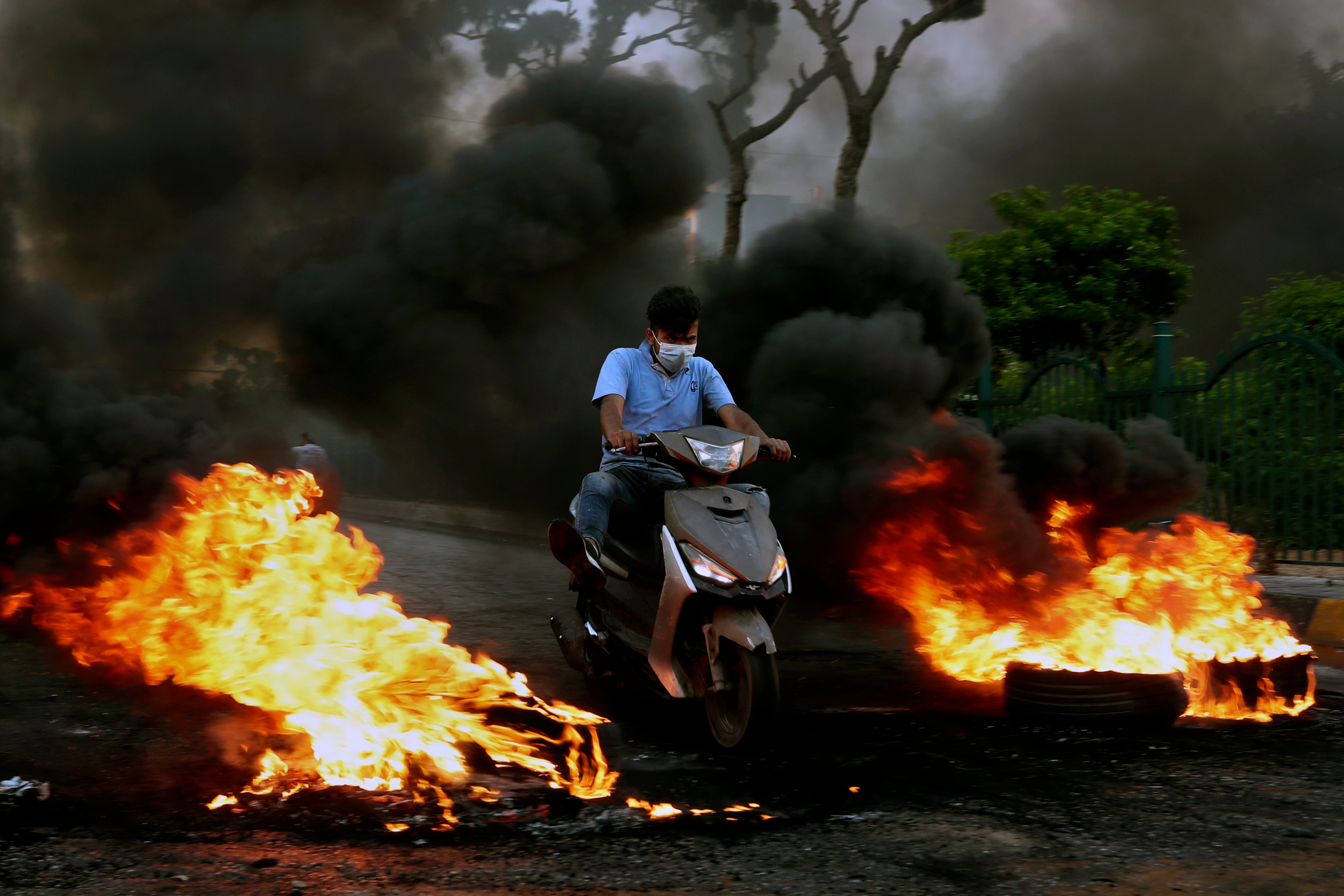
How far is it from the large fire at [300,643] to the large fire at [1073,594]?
2194 millimetres

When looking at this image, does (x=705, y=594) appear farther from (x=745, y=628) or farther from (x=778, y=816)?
(x=778, y=816)

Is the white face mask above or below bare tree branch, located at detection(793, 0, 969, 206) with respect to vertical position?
below

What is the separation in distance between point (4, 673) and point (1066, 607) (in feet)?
16.9

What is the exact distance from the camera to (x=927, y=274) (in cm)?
888

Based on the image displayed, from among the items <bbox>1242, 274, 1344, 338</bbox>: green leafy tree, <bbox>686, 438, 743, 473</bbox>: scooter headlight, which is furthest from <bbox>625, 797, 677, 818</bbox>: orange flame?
<bbox>1242, 274, 1344, 338</bbox>: green leafy tree

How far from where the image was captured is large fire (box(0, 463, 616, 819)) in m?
4.20

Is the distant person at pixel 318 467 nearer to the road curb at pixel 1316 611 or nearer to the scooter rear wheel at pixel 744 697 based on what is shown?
the scooter rear wheel at pixel 744 697

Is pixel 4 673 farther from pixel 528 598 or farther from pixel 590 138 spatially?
pixel 590 138

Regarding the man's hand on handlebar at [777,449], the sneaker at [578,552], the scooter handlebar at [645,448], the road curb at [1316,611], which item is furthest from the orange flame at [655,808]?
the road curb at [1316,611]

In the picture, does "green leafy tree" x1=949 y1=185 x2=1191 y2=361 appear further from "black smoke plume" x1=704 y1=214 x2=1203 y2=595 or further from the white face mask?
the white face mask

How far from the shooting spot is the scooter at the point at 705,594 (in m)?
4.48

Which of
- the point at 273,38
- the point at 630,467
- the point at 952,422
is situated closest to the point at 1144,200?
the point at 952,422

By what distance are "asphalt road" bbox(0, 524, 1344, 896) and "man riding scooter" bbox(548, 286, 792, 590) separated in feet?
2.73

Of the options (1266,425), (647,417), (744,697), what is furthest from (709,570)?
(1266,425)
